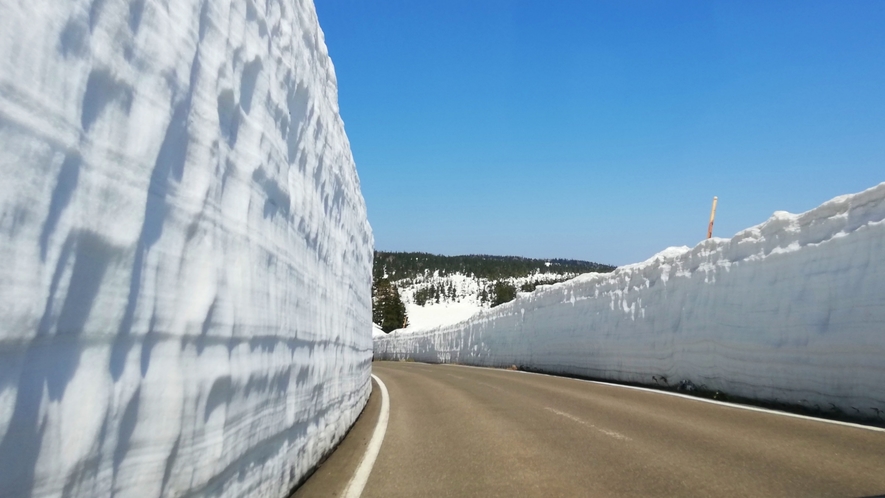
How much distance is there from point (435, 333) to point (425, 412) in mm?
37210

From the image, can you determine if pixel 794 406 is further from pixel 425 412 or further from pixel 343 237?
pixel 343 237

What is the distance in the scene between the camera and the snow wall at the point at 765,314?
9.42 meters

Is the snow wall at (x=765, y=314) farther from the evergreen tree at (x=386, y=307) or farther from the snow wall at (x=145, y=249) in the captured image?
the evergreen tree at (x=386, y=307)

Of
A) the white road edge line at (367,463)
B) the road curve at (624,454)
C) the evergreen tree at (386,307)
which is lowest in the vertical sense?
the white road edge line at (367,463)

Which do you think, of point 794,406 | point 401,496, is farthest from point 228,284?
point 794,406

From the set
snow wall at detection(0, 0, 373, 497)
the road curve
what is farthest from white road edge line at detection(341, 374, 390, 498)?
snow wall at detection(0, 0, 373, 497)

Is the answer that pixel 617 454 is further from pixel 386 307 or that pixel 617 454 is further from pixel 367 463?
pixel 386 307

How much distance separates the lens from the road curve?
5.51m

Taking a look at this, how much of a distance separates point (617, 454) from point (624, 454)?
0.07 metres

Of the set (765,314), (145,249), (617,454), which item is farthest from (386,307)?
(145,249)

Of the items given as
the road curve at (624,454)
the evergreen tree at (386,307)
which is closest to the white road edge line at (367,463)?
the road curve at (624,454)

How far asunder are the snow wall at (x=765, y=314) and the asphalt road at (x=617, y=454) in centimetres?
136

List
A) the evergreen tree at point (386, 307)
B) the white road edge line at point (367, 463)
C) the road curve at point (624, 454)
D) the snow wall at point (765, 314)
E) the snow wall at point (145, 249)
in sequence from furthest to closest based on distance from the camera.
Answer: the evergreen tree at point (386, 307)
the snow wall at point (765, 314)
the white road edge line at point (367, 463)
the road curve at point (624, 454)
the snow wall at point (145, 249)

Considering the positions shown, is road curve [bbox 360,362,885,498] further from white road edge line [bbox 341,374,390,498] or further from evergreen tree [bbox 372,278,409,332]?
evergreen tree [bbox 372,278,409,332]
